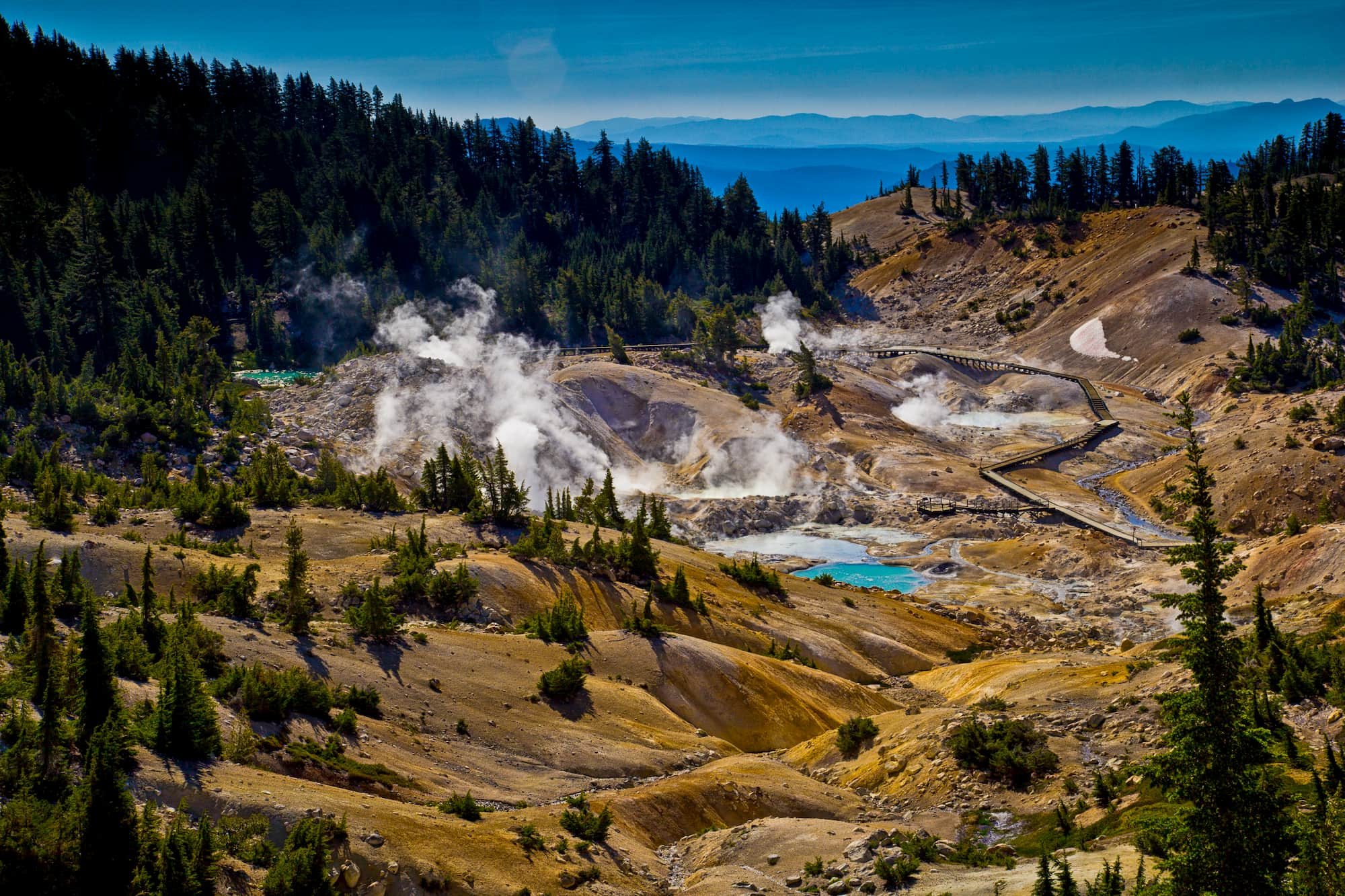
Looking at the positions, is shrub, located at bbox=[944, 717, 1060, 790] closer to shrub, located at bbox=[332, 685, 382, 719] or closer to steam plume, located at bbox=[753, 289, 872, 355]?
shrub, located at bbox=[332, 685, 382, 719]

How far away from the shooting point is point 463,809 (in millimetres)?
24375

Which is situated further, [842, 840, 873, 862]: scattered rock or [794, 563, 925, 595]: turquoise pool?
[794, 563, 925, 595]: turquoise pool

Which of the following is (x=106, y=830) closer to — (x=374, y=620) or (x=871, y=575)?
(x=374, y=620)

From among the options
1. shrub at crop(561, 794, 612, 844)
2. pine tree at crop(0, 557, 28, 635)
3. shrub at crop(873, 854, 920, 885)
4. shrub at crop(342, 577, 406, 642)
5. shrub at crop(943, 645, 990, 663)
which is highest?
pine tree at crop(0, 557, 28, 635)

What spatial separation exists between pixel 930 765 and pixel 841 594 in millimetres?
28137

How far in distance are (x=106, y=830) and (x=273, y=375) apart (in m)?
87.0

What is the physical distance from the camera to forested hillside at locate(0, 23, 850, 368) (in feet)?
306

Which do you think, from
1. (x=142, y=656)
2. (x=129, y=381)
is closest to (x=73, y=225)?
(x=129, y=381)

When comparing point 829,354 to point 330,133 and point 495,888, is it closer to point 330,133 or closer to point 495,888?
point 330,133

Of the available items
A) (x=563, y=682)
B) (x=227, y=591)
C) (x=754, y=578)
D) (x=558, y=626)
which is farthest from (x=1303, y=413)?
(x=227, y=591)

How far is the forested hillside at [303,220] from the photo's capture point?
93.2 m

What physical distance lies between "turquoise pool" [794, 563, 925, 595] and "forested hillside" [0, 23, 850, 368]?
49641mm

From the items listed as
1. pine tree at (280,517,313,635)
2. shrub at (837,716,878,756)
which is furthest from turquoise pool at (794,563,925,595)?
pine tree at (280,517,313,635)

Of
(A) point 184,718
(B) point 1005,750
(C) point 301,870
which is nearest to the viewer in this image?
(C) point 301,870
